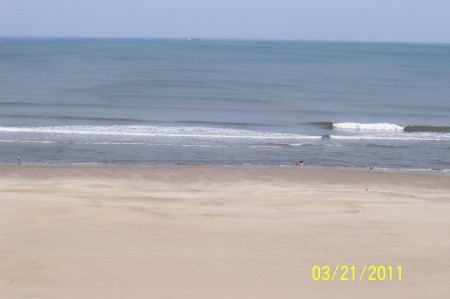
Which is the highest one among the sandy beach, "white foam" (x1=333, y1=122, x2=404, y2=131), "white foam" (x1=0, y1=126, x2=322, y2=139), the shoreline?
"white foam" (x1=333, y1=122, x2=404, y2=131)

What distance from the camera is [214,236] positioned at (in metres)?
16.6

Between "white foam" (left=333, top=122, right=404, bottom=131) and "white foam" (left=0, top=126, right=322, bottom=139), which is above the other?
"white foam" (left=333, top=122, right=404, bottom=131)

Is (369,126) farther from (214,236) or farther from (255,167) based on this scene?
(214,236)

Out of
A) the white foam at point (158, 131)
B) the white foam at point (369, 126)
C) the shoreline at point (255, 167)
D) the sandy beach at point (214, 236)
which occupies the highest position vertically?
the white foam at point (369, 126)

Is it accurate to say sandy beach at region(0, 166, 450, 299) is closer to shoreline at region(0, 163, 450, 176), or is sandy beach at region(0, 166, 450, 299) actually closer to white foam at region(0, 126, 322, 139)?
shoreline at region(0, 163, 450, 176)

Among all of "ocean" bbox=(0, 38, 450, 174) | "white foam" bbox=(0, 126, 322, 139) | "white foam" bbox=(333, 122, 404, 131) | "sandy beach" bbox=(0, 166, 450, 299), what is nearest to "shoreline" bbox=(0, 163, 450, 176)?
"ocean" bbox=(0, 38, 450, 174)

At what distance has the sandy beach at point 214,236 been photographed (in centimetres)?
1371

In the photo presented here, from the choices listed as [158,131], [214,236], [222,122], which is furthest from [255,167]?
[222,122]

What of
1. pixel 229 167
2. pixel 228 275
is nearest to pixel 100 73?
pixel 229 167

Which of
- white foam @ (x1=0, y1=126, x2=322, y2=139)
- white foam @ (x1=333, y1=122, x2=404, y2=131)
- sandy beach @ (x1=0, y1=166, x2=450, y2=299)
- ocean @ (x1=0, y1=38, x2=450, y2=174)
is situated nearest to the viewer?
sandy beach @ (x1=0, y1=166, x2=450, y2=299)

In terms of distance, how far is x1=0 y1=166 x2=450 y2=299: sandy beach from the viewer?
13.7 meters

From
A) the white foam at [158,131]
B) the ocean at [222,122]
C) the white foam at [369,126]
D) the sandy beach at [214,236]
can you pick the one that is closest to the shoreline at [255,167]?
the ocean at [222,122]

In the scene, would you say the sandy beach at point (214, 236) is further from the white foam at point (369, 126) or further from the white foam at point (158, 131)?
the white foam at point (369, 126)

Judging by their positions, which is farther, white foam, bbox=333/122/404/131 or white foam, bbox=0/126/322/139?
white foam, bbox=333/122/404/131
